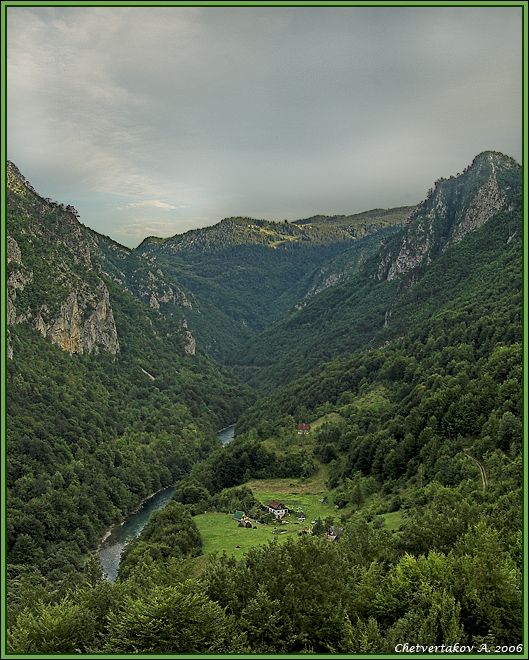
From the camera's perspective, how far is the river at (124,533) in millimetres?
91156

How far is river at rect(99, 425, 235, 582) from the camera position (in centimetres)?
9116

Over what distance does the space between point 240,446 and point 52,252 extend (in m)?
102

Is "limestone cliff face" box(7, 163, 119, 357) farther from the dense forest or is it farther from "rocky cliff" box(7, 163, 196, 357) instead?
the dense forest

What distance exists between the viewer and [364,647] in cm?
2808

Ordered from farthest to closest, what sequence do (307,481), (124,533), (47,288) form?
(47,288) < (307,481) < (124,533)

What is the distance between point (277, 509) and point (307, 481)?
66.8 ft

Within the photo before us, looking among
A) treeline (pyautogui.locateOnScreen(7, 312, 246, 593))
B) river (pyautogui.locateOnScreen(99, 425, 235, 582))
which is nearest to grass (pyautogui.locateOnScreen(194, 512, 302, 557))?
river (pyautogui.locateOnScreen(99, 425, 235, 582))

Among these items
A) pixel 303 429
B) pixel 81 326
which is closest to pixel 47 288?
pixel 81 326

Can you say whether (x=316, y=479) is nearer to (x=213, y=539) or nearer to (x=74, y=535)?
(x=213, y=539)

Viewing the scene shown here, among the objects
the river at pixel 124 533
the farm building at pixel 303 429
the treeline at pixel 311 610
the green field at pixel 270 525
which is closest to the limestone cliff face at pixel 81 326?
the river at pixel 124 533

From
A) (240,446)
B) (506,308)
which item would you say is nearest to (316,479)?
(240,446)

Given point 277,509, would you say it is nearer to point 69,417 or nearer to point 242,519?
point 242,519

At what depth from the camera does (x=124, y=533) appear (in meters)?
107

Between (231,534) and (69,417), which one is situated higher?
Answer: (69,417)
